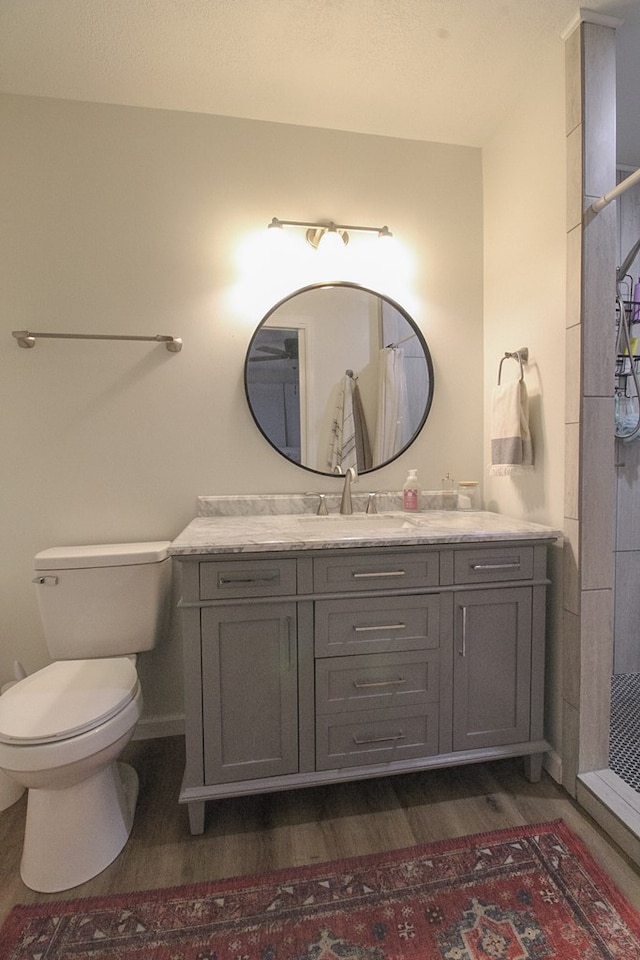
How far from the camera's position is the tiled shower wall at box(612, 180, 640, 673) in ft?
7.38

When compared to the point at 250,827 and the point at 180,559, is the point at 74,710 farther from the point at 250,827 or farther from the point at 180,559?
the point at 250,827

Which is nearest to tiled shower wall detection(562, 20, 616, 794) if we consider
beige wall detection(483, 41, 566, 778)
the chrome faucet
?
beige wall detection(483, 41, 566, 778)

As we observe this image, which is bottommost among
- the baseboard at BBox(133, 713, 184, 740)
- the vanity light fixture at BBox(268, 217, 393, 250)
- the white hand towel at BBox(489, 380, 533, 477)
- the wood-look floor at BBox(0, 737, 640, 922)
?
the wood-look floor at BBox(0, 737, 640, 922)

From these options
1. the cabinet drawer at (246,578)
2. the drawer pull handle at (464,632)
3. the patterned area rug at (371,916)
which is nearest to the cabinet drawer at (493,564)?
the drawer pull handle at (464,632)

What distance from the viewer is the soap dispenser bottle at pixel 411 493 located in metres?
1.94

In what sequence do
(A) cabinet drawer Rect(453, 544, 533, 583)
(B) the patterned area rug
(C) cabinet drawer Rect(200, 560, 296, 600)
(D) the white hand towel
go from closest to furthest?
(B) the patterned area rug → (C) cabinet drawer Rect(200, 560, 296, 600) → (A) cabinet drawer Rect(453, 544, 533, 583) → (D) the white hand towel

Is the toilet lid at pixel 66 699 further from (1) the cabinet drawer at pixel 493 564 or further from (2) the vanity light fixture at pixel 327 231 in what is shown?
(2) the vanity light fixture at pixel 327 231

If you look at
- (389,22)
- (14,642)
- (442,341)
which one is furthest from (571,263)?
(14,642)

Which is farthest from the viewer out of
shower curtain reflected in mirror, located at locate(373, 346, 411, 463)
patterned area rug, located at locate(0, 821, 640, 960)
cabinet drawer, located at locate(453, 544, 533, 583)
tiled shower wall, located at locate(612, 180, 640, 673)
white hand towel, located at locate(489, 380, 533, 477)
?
tiled shower wall, located at locate(612, 180, 640, 673)

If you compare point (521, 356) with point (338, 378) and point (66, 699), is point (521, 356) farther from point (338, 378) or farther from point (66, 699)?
point (66, 699)

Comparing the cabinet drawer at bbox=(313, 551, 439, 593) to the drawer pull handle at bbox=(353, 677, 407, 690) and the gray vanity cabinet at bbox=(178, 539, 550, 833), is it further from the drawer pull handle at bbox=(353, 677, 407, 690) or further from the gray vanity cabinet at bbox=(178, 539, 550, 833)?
the drawer pull handle at bbox=(353, 677, 407, 690)

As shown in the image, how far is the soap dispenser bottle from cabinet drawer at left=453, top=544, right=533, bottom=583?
47 cm

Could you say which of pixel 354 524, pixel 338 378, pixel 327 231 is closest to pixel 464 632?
pixel 354 524

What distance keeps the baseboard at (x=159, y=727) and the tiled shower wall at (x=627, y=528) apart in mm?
2149
